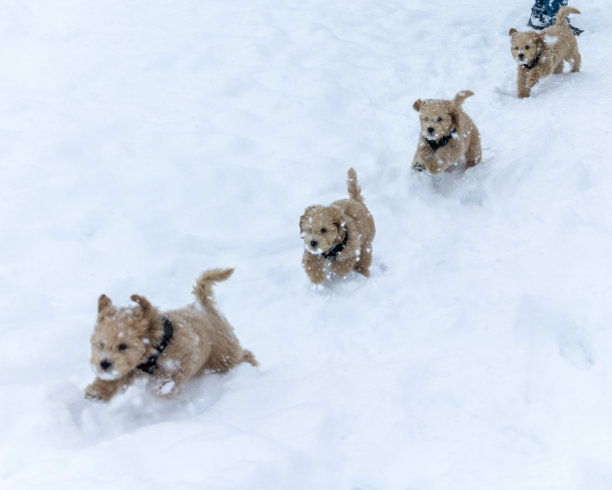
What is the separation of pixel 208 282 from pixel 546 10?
7.88 m

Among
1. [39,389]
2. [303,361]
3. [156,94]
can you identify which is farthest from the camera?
[156,94]

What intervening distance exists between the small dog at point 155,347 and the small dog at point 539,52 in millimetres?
5500

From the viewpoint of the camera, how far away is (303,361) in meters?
4.12

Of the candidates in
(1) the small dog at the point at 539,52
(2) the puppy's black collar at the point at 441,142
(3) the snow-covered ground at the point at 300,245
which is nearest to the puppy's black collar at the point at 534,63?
(1) the small dog at the point at 539,52

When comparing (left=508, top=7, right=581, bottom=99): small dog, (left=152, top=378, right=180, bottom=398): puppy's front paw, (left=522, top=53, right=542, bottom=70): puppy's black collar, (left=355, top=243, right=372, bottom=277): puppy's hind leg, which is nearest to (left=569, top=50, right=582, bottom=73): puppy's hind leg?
(left=508, top=7, right=581, bottom=99): small dog

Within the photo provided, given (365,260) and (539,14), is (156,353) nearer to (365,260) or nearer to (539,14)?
(365,260)

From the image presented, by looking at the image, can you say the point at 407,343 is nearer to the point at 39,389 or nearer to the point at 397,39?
the point at 39,389

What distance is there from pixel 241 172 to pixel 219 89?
6.46 feet

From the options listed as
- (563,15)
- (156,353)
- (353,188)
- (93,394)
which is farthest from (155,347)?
(563,15)

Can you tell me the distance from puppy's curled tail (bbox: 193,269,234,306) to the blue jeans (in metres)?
7.78

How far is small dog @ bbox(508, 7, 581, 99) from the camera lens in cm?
710

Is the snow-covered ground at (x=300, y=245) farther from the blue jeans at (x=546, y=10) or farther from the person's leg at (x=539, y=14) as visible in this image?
the blue jeans at (x=546, y=10)

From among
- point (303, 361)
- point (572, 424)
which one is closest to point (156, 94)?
point (303, 361)

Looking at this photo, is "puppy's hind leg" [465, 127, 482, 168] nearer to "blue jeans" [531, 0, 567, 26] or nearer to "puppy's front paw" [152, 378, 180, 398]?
"blue jeans" [531, 0, 567, 26]
